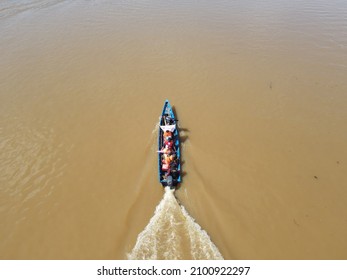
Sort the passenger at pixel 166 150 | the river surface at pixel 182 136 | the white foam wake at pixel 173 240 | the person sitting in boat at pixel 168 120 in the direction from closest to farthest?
the white foam wake at pixel 173 240 < the river surface at pixel 182 136 < the passenger at pixel 166 150 < the person sitting in boat at pixel 168 120

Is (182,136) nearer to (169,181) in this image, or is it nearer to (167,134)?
(167,134)

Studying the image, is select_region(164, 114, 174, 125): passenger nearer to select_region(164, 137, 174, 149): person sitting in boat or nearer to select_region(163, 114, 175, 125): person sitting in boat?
select_region(163, 114, 175, 125): person sitting in boat

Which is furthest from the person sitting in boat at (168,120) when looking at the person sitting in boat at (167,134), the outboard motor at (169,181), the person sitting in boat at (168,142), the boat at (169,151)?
the outboard motor at (169,181)

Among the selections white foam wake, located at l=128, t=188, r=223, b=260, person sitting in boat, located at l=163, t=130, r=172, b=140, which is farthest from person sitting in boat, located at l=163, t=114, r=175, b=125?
white foam wake, located at l=128, t=188, r=223, b=260

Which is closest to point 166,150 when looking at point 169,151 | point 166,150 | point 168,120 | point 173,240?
point 166,150

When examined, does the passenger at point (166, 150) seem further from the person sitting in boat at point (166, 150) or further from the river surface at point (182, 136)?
the river surface at point (182, 136)
